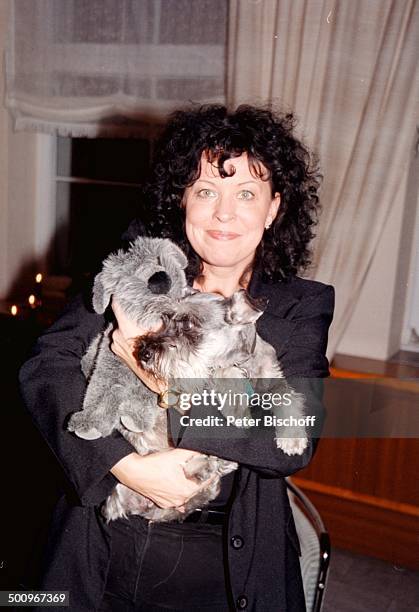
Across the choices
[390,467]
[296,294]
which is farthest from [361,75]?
[390,467]

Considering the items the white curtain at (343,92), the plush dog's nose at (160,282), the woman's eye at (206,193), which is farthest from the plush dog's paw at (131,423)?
the white curtain at (343,92)

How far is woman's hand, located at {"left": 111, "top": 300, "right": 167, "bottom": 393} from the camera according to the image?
1.18 m

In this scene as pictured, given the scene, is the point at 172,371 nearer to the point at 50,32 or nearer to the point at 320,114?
the point at 320,114

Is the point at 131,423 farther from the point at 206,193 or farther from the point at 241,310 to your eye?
the point at 206,193

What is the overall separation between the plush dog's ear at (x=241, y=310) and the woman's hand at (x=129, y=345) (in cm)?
17

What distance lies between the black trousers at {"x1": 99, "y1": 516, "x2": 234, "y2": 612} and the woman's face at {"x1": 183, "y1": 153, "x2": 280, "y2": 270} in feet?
1.88

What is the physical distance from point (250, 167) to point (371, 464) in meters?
1.68

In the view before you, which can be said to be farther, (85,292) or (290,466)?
(85,292)

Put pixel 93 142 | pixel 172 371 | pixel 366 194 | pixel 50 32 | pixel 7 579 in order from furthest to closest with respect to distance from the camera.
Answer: pixel 93 142 < pixel 50 32 < pixel 366 194 < pixel 7 579 < pixel 172 371

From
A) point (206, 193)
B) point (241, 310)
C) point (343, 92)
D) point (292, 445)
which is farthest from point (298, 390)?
point (343, 92)

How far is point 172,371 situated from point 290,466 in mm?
302

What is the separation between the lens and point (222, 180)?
1288mm

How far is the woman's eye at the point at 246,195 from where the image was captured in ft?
4.26

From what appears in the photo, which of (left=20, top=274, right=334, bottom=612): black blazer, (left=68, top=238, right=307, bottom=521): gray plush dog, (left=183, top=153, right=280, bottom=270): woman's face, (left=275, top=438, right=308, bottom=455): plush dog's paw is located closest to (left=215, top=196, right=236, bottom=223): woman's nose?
(left=183, top=153, right=280, bottom=270): woman's face
